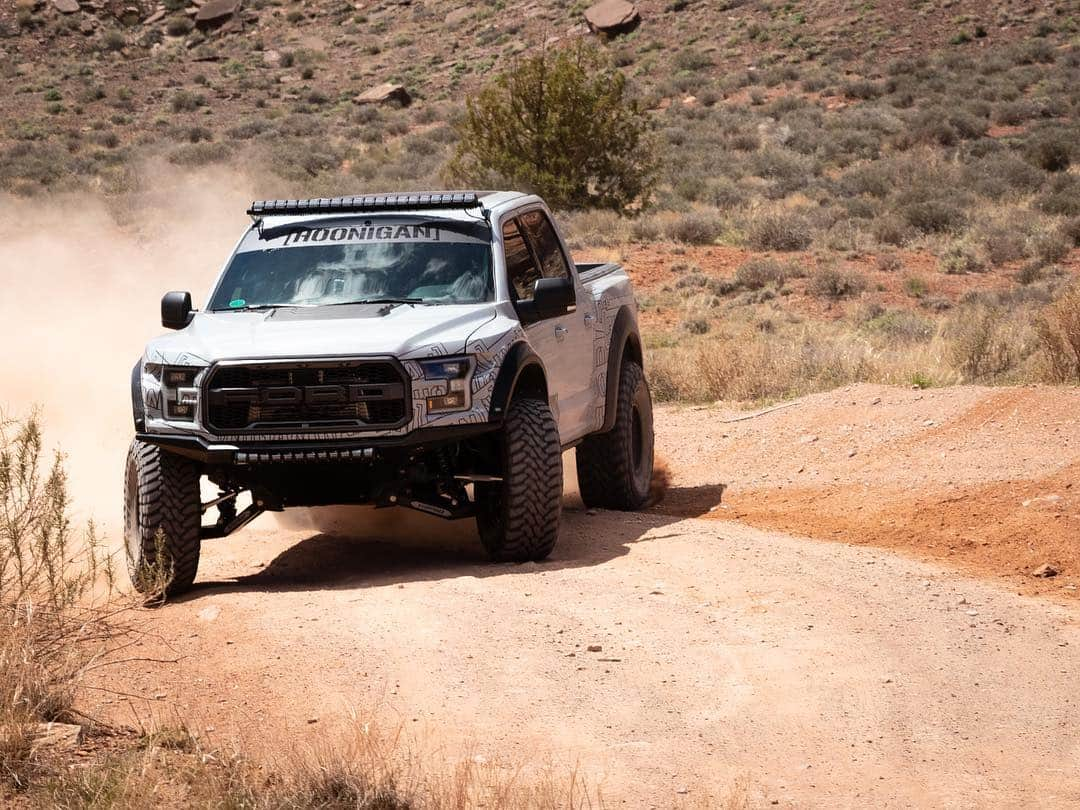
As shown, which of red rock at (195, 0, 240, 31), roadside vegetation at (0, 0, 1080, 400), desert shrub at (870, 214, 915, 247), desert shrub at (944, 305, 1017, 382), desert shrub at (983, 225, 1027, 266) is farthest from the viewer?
red rock at (195, 0, 240, 31)

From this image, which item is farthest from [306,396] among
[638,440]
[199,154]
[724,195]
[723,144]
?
[199,154]

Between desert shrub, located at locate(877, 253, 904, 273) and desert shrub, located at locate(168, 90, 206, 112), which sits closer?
desert shrub, located at locate(877, 253, 904, 273)

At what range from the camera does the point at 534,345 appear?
8.38 metres

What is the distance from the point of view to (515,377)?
7660 millimetres

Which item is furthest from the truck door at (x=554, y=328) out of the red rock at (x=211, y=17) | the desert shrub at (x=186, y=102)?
the red rock at (x=211, y=17)

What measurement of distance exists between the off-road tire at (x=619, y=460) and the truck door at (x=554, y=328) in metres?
0.58

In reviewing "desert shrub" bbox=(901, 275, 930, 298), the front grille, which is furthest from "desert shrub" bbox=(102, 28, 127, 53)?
the front grille

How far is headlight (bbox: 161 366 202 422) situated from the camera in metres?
7.44

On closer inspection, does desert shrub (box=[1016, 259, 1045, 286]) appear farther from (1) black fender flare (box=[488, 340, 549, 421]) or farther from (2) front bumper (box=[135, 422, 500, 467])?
(2) front bumper (box=[135, 422, 500, 467])

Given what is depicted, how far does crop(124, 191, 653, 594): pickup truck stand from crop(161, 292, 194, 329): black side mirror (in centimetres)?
1

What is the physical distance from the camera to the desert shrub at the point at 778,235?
1029 inches

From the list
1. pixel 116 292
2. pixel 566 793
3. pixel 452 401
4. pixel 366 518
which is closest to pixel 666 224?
pixel 116 292

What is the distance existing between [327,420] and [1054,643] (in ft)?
11.3

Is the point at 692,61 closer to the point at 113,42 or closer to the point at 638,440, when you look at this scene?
the point at 113,42
